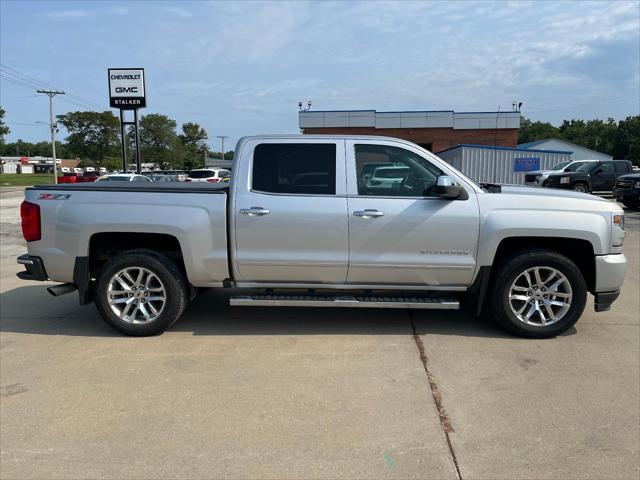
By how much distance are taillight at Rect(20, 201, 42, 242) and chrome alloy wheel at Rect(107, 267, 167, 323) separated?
897mm

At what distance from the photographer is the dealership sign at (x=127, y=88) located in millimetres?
25234

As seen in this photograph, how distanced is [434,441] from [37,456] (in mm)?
2437

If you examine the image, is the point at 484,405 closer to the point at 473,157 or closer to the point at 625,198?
the point at 625,198

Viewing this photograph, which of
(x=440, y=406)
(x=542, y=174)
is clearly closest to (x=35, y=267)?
(x=440, y=406)

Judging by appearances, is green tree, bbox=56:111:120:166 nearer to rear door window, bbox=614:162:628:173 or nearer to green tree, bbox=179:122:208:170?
green tree, bbox=179:122:208:170

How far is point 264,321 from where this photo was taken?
526cm

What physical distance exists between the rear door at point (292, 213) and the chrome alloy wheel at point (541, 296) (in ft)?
5.68

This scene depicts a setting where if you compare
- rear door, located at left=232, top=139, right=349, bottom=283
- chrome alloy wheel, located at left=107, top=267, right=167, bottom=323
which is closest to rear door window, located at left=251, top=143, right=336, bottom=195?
rear door, located at left=232, top=139, right=349, bottom=283

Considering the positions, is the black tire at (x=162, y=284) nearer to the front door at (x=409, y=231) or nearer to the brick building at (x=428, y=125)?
the front door at (x=409, y=231)

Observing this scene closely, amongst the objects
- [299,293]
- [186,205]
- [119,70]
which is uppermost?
[119,70]

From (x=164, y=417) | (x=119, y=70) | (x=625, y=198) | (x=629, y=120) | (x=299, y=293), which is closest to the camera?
(x=164, y=417)

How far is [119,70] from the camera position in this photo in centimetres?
2514

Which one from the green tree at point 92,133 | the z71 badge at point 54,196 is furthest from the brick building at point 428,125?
the green tree at point 92,133

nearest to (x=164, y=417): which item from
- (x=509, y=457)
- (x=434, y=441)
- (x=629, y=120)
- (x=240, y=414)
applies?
(x=240, y=414)
